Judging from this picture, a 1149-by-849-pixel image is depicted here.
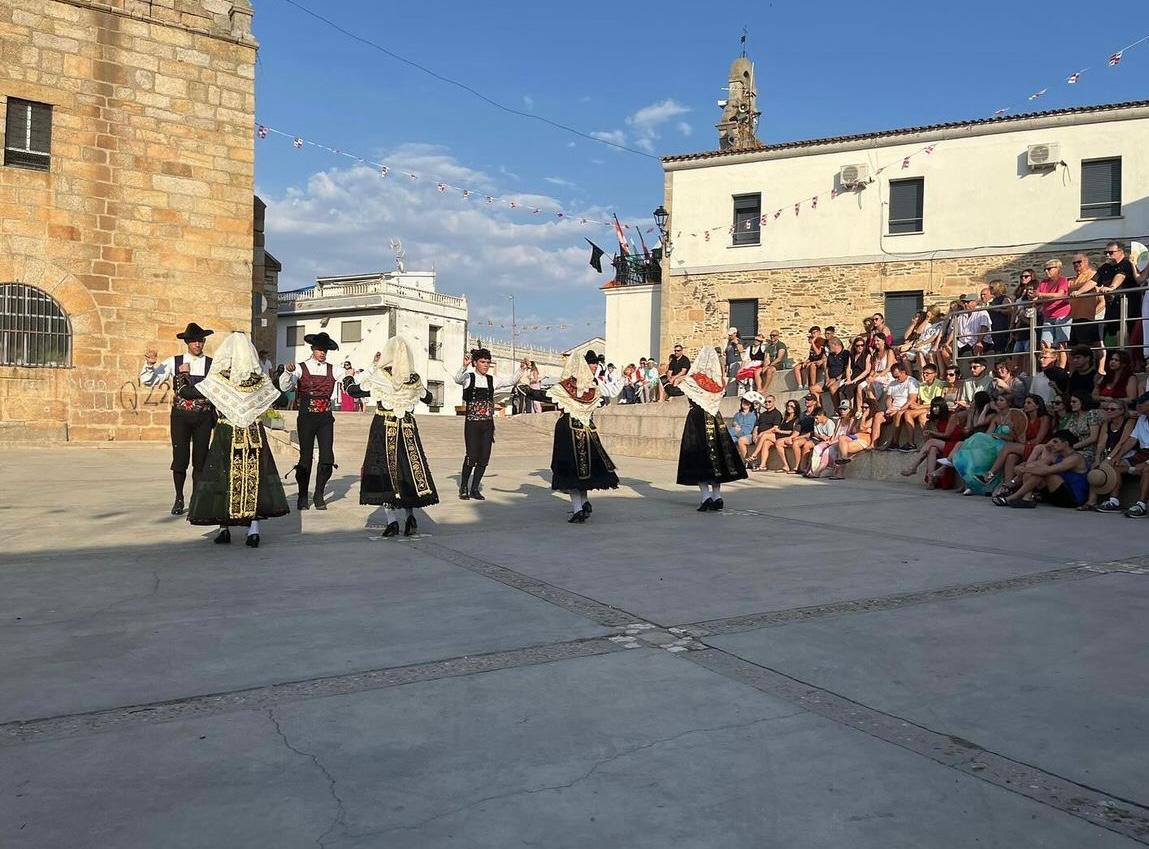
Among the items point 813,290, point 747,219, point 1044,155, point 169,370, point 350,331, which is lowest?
point 169,370

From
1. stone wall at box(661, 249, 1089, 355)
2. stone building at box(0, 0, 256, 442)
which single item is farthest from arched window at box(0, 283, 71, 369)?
stone wall at box(661, 249, 1089, 355)

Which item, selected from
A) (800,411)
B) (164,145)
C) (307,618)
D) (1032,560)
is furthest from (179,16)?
(1032,560)

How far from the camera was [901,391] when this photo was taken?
1400cm

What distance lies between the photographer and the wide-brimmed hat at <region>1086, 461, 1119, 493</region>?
9.93 meters

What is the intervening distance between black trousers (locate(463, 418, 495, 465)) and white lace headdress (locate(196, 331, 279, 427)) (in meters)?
3.22

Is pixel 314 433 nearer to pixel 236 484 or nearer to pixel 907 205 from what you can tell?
pixel 236 484

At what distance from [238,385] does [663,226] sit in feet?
70.1

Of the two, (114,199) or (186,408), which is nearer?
(186,408)

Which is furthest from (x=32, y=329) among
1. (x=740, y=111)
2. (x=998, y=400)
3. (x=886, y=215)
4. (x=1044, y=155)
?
(x=740, y=111)

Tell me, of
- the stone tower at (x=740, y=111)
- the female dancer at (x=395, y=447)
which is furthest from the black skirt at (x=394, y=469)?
the stone tower at (x=740, y=111)

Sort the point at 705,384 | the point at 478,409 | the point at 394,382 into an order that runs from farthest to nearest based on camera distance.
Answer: the point at 478,409 → the point at 705,384 → the point at 394,382

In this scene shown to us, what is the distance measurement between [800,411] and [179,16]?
13.6 meters

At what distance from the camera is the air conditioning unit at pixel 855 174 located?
24844 millimetres

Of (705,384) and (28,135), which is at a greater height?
(28,135)
